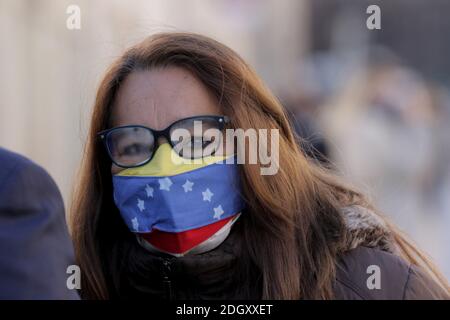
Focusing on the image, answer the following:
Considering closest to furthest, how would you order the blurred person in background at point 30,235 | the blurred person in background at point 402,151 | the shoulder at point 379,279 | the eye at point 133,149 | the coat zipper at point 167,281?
the blurred person in background at point 30,235 < the shoulder at point 379,279 < the coat zipper at point 167,281 < the eye at point 133,149 < the blurred person in background at point 402,151

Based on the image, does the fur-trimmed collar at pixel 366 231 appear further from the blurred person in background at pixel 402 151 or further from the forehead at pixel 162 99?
the blurred person in background at pixel 402 151

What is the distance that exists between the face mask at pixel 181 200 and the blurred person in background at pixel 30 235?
0.69m

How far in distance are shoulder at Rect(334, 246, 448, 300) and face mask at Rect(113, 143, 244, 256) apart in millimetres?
423

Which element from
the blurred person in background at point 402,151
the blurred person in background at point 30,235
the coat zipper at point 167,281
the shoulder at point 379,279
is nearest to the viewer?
the blurred person in background at point 30,235

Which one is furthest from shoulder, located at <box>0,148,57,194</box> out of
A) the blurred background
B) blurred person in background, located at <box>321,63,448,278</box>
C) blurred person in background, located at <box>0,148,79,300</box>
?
blurred person in background, located at <box>321,63,448,278</box>

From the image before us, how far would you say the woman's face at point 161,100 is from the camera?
2.93 metres

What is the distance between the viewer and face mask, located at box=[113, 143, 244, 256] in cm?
289

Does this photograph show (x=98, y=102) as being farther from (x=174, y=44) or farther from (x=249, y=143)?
(x=249, y=143)

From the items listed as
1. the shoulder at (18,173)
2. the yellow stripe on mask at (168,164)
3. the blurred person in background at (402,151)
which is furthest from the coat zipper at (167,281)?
the blurred person in background at (402,151)

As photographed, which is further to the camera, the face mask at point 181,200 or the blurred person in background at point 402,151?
the blurred person in background at point 402,151

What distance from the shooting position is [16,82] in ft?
26.0

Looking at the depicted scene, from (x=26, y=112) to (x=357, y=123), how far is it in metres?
3.43

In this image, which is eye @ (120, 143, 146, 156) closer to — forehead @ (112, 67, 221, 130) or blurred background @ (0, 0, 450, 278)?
forehead @ (112, 67, 221, 130)
